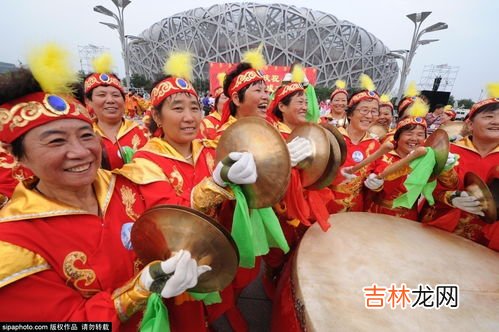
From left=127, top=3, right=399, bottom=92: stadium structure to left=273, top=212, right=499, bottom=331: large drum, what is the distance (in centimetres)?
5729

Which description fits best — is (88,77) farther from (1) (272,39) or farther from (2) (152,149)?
(1) (272,39)

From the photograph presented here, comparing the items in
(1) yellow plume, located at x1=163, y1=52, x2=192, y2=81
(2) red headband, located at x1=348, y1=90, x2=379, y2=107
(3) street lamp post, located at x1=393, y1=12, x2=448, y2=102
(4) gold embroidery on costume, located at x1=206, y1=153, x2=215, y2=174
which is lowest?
(4) gold embroidery on costume, located at x1=206, y1=153, x2=215, y2=174

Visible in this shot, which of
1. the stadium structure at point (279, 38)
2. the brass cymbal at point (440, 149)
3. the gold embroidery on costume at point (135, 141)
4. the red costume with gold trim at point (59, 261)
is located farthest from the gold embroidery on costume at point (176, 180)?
the stadium structure at point (279, 38)

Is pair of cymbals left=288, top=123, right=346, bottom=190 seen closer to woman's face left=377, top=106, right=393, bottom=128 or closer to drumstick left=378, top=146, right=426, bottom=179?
drumstick left=378, top=146, right=426, bottom=179

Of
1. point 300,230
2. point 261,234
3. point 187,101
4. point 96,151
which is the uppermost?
point 187,101

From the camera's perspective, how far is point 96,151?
55.4 inches

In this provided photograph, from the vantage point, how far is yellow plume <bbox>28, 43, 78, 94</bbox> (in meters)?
1.35

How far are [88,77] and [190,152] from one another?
7.13ft

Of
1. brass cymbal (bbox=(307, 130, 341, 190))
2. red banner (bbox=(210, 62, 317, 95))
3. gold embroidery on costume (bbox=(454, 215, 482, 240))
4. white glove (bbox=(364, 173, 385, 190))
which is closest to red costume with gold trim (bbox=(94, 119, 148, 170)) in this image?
brass cymbal (bbox=(307, 130, 341, 190))

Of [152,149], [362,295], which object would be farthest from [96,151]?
[362,295]

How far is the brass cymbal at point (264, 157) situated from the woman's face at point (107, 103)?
249 centimetres

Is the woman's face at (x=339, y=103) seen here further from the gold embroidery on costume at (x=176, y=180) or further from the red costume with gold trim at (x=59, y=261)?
the red costume with gold trim at (x=59, y=261)

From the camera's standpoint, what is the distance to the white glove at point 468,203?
2.41 metres

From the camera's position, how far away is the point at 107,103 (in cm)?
337
